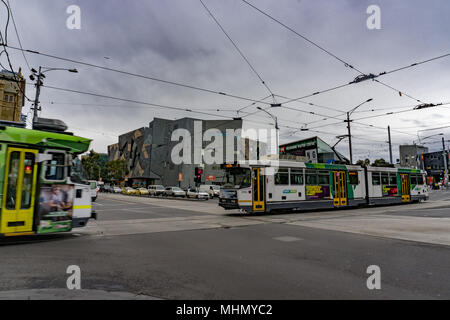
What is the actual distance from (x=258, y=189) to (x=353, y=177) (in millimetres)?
8239

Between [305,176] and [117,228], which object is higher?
[305,176]

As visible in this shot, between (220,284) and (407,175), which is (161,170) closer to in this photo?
(407,175)

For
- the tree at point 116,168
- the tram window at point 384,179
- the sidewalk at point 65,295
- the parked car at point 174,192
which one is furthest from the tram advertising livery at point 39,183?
the tree at point 116,168

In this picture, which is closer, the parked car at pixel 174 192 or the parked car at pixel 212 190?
the parked car at pixel 174 192

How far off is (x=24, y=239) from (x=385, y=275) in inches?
348

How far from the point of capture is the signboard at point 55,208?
6922mm

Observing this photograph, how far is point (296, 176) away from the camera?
49.9ft

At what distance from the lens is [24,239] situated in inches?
287

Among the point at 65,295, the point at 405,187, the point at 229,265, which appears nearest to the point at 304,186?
the point at 229,265

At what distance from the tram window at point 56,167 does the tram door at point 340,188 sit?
15.2 metres

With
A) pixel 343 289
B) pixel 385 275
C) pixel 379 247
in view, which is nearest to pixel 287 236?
pixel 379 247

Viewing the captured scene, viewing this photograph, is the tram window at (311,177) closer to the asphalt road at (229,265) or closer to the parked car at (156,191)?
the asphalt road at (229,265)

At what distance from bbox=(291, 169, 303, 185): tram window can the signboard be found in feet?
36.9
